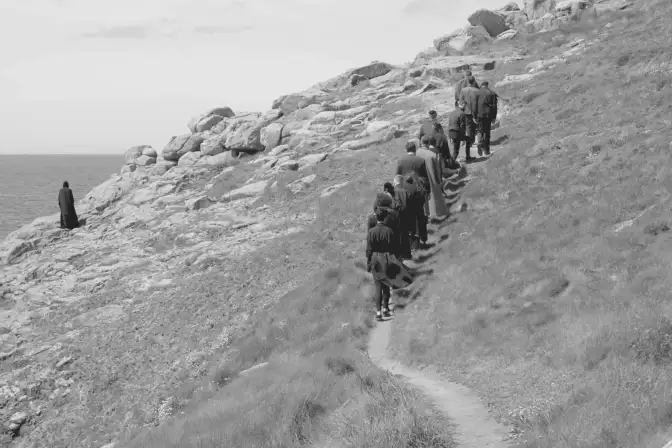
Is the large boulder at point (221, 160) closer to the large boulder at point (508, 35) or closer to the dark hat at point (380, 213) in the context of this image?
the dark hat at point (380, 213)

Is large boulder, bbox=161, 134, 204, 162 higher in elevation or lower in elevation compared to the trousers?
higher

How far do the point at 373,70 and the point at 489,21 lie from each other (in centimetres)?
1213

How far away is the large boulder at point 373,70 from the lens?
48.3 metres

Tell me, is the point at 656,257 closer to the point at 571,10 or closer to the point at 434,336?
the point at 434,336

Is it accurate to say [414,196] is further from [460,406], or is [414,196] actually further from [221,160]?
[221,160]

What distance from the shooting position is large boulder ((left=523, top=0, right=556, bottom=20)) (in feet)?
169

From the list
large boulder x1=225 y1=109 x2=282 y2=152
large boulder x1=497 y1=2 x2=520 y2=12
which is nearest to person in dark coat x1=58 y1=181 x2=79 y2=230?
large boulder x1=225 y1=109 x2=282 y2=152

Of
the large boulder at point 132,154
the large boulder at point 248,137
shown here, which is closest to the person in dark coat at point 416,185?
the large boulder at point 248,137

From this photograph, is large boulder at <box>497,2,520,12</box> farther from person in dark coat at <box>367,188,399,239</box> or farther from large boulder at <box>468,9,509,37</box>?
person in dark coat at <box>367,188,399,239</box>

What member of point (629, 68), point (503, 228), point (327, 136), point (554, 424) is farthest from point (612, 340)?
point (327, 136)

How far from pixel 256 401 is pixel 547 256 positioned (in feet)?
22.1

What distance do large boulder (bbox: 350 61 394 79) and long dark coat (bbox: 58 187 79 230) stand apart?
25.3 m

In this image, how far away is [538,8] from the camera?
172ft

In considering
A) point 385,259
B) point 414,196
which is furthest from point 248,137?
point 385,259
